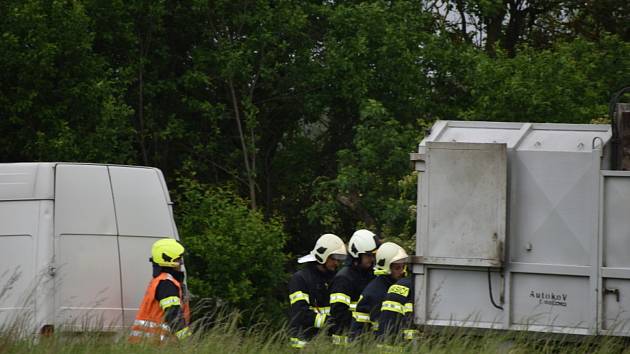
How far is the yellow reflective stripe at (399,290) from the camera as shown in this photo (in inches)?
395

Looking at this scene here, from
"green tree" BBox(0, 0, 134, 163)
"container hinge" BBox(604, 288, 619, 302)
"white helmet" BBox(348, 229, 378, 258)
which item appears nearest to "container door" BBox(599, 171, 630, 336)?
"container hinge" BBox(604, 288, 619, 302)

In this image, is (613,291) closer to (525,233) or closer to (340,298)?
(525,233)

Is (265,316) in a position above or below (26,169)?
below

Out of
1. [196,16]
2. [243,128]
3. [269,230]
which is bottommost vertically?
[269,230]

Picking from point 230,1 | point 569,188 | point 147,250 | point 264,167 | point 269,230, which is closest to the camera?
point 569,188

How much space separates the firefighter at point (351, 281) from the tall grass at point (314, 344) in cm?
72

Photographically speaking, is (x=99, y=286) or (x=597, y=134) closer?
(x=597, y=134)

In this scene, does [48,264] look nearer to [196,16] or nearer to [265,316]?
[265,316]

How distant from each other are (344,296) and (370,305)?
1.67 feet

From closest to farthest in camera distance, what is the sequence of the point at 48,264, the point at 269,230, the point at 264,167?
the point at 48,264, the point at 269,230, the point at 264,167

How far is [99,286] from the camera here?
35.9 feet

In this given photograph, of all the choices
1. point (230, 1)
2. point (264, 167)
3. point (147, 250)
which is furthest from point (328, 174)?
point (147, 250)

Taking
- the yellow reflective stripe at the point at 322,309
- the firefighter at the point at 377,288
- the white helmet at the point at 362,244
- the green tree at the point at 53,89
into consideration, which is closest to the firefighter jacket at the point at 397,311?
the firefighter at the point at 377,288

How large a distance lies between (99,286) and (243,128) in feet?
57.4
